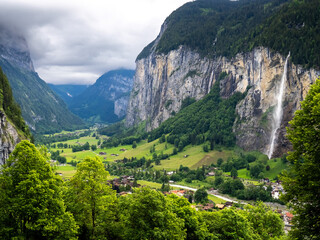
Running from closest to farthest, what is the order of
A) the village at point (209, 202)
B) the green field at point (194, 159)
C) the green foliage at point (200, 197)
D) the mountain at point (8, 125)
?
the mountain at point (8, 125) → the village at point (209, 202) → the green foliage at point (200, 197) → the green field at point (194, 159)

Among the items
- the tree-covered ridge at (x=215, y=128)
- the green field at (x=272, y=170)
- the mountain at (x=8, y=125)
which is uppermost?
the mountain at (x=8, y=125)

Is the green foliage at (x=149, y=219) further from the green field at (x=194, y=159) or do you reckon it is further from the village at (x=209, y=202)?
the green field at (x=194, y=159)

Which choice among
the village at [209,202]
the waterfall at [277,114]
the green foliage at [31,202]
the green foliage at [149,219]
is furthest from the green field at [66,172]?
the waterfall at [277,114]

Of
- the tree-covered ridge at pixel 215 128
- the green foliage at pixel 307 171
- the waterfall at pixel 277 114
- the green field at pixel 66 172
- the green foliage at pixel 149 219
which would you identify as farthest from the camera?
the tree-covered ridge at pixel 215 128

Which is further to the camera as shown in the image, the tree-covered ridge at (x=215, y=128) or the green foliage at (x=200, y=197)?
the tree-covered ridge at (x=215, y=128)

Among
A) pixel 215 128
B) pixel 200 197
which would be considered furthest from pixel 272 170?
pixel 215 128

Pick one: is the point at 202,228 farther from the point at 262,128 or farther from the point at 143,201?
the point at 262,128

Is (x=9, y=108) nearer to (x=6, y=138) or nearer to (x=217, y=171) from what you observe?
(x=6, y=138)

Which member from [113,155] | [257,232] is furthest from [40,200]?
[113,155]
